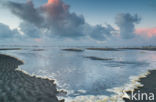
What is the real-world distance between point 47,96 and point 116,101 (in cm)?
616

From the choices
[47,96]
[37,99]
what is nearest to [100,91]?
[47,96]

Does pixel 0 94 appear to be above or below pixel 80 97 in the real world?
above

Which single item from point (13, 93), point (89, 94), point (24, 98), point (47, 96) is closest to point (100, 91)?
point (89, 94)

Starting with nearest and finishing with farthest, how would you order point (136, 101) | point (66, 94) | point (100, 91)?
point (136, 101) → point (66, 94) → point (100, 91)

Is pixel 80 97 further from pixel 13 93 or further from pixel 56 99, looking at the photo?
pixel 13 93

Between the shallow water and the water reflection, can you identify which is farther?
the water reflection

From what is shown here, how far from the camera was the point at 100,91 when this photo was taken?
38.5 ft

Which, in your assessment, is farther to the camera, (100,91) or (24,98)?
(100,91)

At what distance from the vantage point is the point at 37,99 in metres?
9.13

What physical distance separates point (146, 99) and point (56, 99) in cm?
780

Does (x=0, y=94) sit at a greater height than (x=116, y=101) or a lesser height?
greater

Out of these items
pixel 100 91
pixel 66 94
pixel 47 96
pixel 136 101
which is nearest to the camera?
pixel 136 101

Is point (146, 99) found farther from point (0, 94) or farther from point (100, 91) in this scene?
point (0, 94)

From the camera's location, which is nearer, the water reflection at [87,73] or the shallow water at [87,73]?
the shallow water at [87,73]
